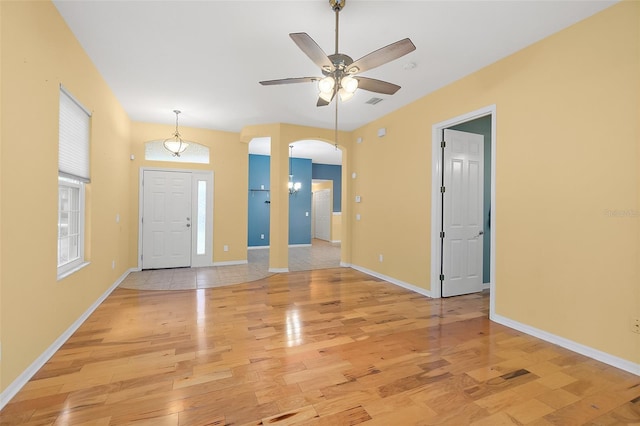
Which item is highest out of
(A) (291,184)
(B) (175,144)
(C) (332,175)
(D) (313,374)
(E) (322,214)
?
(C) (332,175)

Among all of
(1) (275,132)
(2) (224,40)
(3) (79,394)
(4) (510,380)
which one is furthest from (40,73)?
(4) (510,380)

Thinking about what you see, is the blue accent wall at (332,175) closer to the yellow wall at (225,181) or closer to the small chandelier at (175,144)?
the yellow wall at (225,181)

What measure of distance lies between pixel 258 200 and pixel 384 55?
295 inches

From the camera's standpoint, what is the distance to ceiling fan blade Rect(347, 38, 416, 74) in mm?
2008

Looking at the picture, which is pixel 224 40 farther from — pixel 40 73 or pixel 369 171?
pixel 369 171

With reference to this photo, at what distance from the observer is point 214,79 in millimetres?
3811

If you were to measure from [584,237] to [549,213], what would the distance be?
348 mm

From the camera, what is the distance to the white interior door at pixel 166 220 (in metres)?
5.84

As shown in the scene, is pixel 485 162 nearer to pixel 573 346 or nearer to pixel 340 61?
pixel 573 346

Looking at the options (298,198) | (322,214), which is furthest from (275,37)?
(322,214)

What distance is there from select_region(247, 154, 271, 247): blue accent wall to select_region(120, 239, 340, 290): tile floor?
Answer: 1.70 metres

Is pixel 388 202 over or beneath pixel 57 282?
over

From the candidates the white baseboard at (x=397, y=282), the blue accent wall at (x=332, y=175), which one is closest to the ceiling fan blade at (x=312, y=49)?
the white baseboard at (x=397, y=282)

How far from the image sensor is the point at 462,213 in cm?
429
